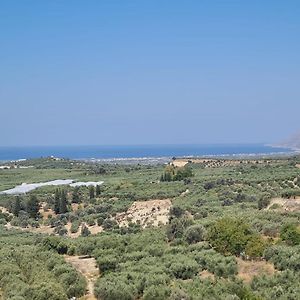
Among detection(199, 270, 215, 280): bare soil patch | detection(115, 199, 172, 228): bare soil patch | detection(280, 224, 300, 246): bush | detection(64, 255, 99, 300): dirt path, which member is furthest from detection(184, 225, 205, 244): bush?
detection(115, 199, 172, 228): bare soil patch

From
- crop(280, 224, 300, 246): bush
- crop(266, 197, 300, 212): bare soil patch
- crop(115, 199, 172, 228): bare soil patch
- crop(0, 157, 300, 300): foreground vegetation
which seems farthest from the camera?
crop(115, 199, 172, 228): bare soil patch

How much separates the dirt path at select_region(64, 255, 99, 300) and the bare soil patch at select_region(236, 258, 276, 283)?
659cm

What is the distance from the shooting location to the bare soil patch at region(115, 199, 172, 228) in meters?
46.9

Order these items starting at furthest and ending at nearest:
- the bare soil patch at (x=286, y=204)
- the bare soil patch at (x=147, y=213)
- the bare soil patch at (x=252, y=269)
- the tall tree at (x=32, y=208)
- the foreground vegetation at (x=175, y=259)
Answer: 1. the tall tree at (x=32, y=208)
2. the bare soil patch at (x=147, y=213)
3. the bare soil patch at (x=286, y=204)
4. the bare soil patch at (x=252, y=269)
5. the foreground vegetation at (x=175, y=259)

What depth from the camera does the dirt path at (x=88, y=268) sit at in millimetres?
21219

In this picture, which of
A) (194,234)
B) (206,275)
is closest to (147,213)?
(194,234)

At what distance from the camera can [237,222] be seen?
27359 mm

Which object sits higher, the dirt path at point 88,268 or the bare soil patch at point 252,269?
the bare soil patch at point 252,269

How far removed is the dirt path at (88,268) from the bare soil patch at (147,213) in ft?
51.6

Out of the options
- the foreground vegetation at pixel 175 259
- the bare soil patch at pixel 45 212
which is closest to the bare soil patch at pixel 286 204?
the foreground vegetation at pixel 175 259

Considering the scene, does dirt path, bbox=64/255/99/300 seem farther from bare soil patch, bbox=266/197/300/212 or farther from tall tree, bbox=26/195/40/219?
tall tree, bbox=26/195/40/219

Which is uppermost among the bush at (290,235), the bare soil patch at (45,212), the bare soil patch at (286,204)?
the bush at (290,235)

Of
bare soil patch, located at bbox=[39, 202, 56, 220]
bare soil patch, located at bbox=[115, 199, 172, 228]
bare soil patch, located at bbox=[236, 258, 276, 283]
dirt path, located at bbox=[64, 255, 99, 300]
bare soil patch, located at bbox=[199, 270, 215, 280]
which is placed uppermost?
bare soil patch, located at bbox=[236, 258, 276, 283]

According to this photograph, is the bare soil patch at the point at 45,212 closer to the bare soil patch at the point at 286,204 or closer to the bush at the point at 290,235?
the bare soil patch at the point at 286,204
